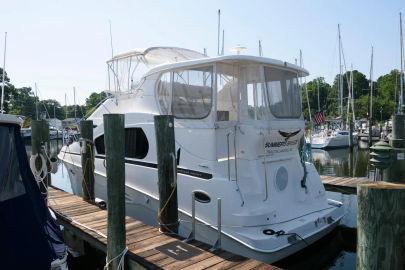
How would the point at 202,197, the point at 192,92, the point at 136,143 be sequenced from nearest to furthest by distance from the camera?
1. the point at 202,197
2. the point at 192,92
3. the point at 136,143

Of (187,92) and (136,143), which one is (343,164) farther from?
(187,92)

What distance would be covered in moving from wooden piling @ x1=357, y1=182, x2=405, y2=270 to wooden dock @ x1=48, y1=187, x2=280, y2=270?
207cm

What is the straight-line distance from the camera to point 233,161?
6883 mm

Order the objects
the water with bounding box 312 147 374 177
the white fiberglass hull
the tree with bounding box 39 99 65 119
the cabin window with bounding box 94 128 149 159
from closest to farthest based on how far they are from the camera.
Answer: the white fiberglass hull, the cabin window with bounding box 94 128 149 159, the water with bounding box 312 147 374 177, the tree with bounding box 39 99 65 119

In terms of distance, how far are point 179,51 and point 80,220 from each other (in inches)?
206

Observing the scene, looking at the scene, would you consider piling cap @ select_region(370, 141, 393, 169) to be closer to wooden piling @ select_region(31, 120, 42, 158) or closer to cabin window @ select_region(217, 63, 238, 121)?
cabin window @ select_region(217, 63, 238, 121)

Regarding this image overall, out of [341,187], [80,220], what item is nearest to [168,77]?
[80,220]

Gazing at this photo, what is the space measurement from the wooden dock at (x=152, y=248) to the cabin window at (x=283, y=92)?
9.90 ft

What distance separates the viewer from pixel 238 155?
6945 mm

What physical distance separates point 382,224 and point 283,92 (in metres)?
4.57

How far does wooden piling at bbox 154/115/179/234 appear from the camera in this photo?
20.6ft

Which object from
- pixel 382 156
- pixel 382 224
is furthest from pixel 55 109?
pixel 382 224

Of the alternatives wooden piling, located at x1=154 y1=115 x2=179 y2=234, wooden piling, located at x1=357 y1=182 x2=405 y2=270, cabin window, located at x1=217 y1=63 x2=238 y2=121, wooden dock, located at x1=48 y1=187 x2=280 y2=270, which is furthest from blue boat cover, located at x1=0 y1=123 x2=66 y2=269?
cabin window, located at x1=217 y1=63 x2=238 y2=121

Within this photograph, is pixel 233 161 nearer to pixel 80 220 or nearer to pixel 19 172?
pixel 80 220
